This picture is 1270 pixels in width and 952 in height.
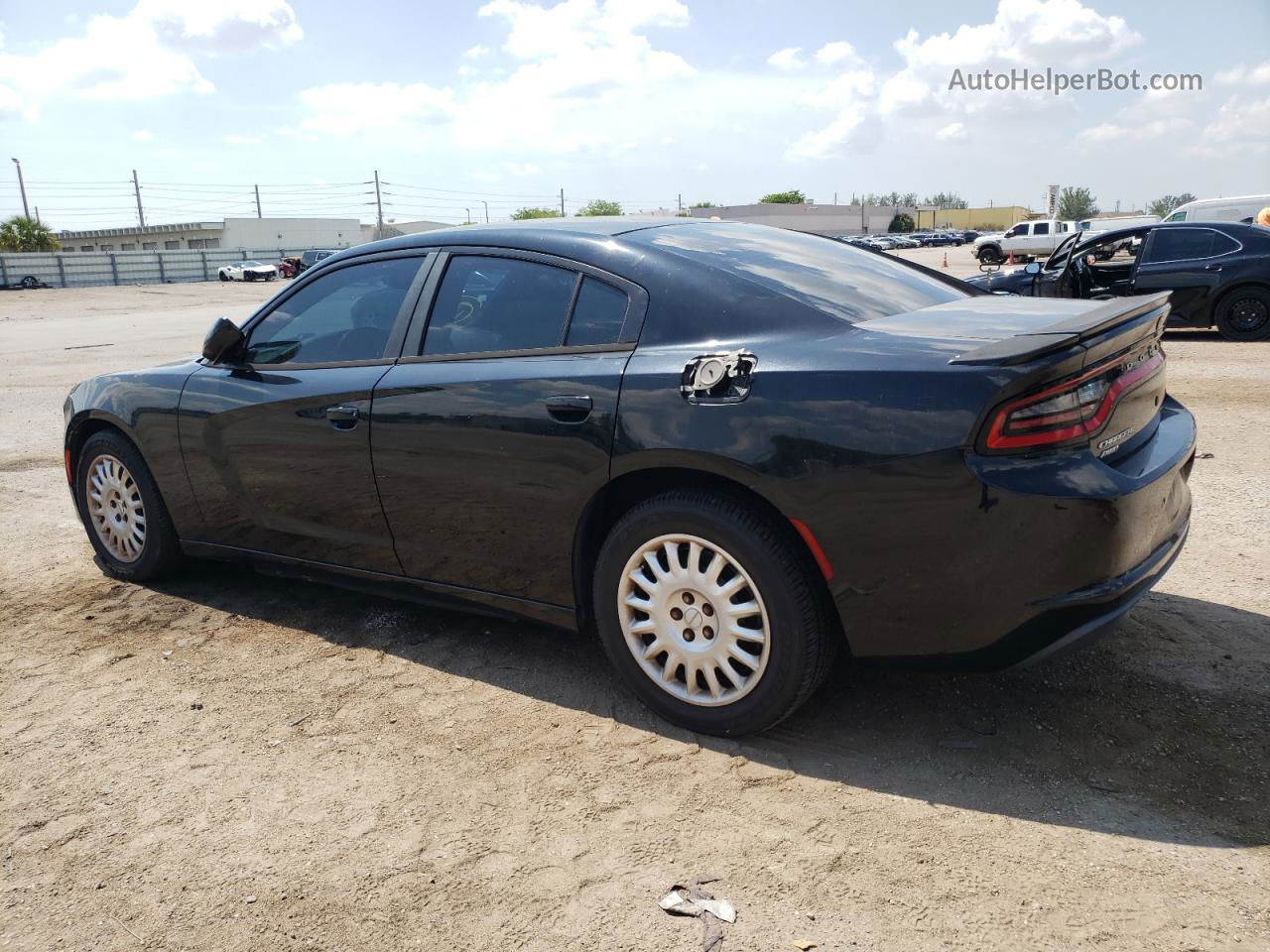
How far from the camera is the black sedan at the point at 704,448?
8.91 feet

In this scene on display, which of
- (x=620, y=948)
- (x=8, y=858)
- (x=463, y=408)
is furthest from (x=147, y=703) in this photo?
(x=620, y=948)

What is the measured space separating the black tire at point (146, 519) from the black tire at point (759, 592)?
104 inches

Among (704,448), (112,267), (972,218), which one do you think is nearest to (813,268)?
(704,448)

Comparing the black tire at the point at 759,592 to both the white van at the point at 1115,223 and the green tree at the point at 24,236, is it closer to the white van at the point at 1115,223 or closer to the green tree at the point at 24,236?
the white van at the point at 1115,223

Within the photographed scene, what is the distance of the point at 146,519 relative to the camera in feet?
15.9

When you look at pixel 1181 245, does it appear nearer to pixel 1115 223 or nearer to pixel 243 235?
pixel 1115 223

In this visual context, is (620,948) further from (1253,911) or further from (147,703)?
(147,703)

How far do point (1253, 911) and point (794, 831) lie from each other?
1060mm

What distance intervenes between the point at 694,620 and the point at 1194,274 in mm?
11513

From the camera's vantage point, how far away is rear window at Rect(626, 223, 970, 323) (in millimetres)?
3352

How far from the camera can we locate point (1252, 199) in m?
27.0

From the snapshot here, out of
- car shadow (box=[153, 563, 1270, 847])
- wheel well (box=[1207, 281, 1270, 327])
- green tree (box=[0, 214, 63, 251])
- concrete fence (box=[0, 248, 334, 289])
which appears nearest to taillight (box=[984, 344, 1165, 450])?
car shadow (box=[153, 563, 1270, 847])

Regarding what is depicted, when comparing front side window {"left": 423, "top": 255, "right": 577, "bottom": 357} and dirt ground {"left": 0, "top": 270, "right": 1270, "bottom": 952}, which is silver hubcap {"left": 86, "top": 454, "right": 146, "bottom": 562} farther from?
front side window {"left": 423, "top": 255, "right": 577, "bottom": 357}

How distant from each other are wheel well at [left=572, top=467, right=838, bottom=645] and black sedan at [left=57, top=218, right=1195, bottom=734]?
0.01 m
